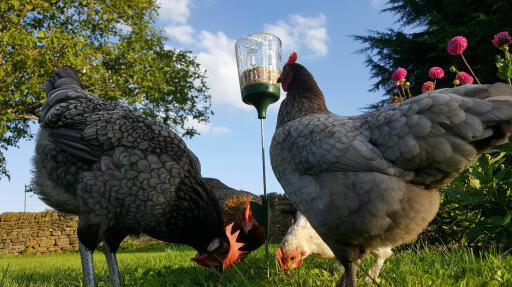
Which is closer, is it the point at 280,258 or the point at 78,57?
the point at 280,258

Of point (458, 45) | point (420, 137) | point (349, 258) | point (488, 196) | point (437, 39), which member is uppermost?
point (437, 39)

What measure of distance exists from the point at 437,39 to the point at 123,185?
11.3 metres

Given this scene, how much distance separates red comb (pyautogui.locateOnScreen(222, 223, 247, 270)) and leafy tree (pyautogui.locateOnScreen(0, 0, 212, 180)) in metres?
8.88

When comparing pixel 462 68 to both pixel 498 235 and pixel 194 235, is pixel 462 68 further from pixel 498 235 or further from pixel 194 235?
pixel 194 235

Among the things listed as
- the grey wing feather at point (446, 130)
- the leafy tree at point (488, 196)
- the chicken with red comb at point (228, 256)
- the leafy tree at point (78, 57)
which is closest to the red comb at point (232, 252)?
the chicken with red comb at point (228, 256)

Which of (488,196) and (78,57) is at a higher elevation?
(78,57)

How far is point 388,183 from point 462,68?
38.0 feet

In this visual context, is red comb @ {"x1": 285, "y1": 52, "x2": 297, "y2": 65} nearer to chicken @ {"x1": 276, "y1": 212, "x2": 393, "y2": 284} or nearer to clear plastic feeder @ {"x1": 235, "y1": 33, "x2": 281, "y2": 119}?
clear plastic feeder @ {"x1": 235, "y1": 33, "x2": 281, "y2": 119}

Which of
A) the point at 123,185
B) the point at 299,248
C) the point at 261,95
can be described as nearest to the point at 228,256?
the point at 299,248

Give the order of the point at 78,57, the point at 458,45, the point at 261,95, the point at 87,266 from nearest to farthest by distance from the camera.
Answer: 1. the point at 87,266
2. the point at 261,95
3. the point at 458,45
4. the point at 78,57

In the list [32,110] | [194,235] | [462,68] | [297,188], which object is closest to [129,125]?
[194,235]

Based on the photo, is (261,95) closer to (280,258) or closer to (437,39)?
(280,258)

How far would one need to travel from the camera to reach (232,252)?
2.97 meters

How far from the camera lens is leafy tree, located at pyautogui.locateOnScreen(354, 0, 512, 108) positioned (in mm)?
10391
